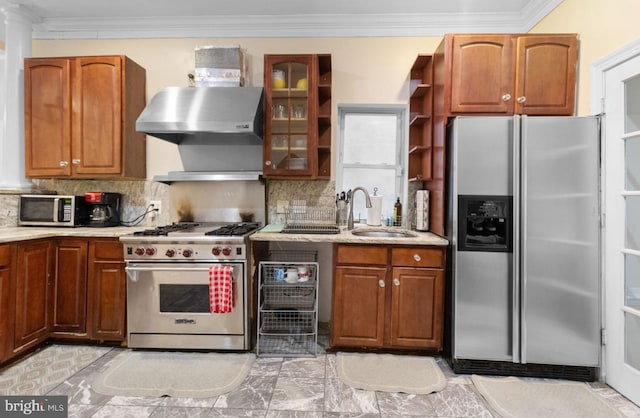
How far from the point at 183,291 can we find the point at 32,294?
113 cm

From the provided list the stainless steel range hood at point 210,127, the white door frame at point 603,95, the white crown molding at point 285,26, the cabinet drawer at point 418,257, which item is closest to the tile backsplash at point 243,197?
the stainless steel range hood at point 210,127

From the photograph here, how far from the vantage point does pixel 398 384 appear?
1.95 meters

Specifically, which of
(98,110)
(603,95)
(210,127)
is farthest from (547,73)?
(98,110)

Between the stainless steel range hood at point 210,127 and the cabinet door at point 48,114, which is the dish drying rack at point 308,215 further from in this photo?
the cabinet door at point 48,114

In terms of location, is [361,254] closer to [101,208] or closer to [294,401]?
[294,401]

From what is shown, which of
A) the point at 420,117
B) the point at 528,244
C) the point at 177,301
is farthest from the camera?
the point at 420,117

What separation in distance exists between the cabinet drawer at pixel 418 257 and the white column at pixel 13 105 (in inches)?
135

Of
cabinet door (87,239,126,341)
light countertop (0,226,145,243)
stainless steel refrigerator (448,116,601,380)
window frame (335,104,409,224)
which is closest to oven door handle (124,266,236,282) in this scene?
cabinet door (87,239,126,341)

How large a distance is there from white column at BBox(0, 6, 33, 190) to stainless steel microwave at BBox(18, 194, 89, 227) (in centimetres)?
29

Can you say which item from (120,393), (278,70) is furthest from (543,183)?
(120,393)

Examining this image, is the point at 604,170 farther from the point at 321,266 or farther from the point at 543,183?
the point at 321,266

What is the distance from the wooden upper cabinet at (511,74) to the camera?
2.17 meters

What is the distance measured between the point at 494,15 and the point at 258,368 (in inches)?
141

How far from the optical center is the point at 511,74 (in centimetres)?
220
